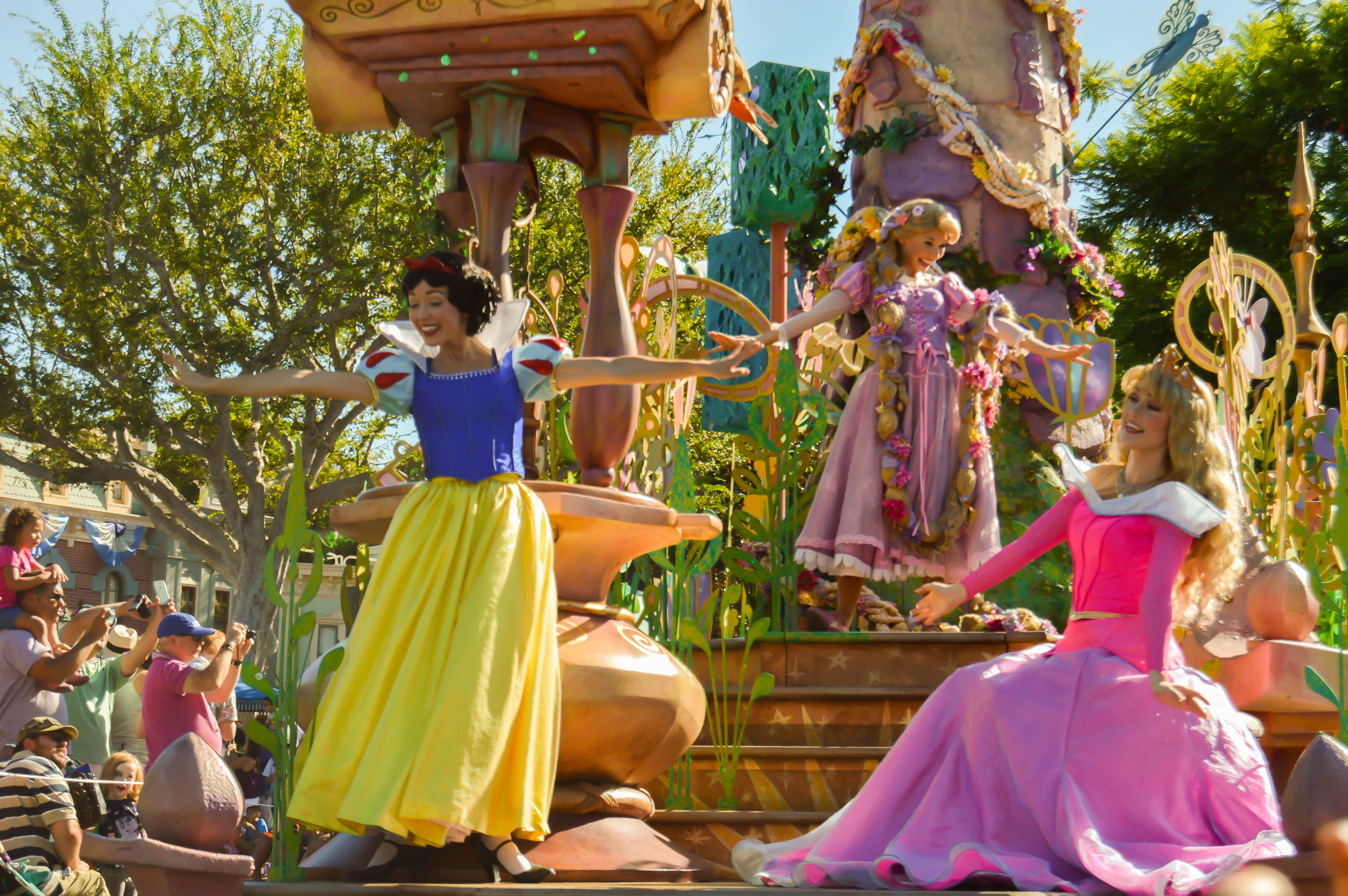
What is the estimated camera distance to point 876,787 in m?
3.33

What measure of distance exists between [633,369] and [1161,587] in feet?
4.58

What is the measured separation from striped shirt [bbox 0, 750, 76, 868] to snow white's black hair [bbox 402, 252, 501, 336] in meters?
1.65

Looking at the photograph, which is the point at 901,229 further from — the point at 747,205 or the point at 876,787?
the point at 747,205

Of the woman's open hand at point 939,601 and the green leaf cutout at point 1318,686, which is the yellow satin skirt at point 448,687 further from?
the green leaf cutout at point 1318,686

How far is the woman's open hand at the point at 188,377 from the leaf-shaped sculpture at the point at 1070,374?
4.96 meters

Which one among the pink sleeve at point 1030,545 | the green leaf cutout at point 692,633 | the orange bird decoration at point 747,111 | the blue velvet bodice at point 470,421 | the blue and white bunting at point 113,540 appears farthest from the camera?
the blue and white bunting at point 113,540

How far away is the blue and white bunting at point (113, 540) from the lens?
78.3ft

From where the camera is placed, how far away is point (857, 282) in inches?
255

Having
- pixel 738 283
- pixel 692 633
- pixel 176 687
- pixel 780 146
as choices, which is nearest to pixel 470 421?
pixel 692 633

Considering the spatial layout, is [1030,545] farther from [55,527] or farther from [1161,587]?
[55,527]

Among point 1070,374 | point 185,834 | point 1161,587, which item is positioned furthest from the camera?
point 1070,374

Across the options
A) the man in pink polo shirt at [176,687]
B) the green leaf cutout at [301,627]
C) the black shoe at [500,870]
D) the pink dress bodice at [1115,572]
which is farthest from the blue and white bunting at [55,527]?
the pink dress bodice at [1115,572]

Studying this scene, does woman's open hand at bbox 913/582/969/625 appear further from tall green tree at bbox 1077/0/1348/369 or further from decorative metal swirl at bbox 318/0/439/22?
tall green tree at bbox 1077/0/1348/369

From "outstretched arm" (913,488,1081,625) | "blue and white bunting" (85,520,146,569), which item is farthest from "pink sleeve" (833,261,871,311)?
"blue and white bunting" (85,520,146,569)
